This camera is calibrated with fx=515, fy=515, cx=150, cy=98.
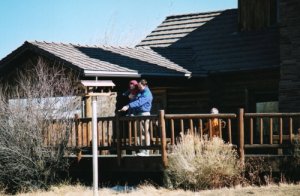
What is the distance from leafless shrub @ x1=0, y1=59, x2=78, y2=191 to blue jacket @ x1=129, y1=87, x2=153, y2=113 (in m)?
1.83

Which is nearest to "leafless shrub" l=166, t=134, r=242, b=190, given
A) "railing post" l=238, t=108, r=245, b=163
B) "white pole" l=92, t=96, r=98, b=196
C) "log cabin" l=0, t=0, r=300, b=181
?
"railing post" l=238, t=108, r=245, b=163

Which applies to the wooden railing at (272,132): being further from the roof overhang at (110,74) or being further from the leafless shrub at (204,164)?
the roof overhang at (110,74)

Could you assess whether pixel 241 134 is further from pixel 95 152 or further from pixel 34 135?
pixel 34 135

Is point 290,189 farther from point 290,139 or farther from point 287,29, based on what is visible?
point 287,29

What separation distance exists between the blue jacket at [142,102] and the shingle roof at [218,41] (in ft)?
14.6

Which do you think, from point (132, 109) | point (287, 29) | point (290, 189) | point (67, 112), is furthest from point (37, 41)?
point (290, 189)

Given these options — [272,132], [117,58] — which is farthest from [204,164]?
[117,58]

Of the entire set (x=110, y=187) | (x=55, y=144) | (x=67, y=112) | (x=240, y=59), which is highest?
(x=240, y=59)

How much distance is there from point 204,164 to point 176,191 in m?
0.88

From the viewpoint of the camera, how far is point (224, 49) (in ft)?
61.5

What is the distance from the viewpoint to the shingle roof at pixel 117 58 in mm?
15320

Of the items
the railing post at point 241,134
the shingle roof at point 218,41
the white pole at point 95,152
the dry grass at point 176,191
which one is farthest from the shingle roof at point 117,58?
the railing post at point 241,134

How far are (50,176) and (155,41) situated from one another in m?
9.78

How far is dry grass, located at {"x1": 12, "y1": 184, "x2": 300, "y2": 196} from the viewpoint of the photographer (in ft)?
34.8
